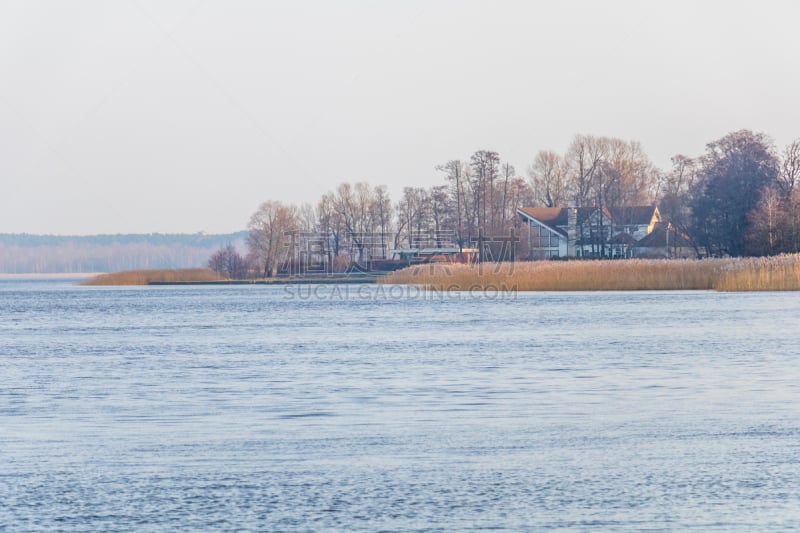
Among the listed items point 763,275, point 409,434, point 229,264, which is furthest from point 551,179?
point 409,434

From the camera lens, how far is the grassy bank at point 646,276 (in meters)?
49.2

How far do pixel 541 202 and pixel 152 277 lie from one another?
36.2m

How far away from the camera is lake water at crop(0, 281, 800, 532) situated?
980 centimetres

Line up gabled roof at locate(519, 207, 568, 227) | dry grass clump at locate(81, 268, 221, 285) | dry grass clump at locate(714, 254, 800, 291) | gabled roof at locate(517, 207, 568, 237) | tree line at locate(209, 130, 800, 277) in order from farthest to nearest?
dry grass clump at locate(81, 268, 221, 285)
gabled roof at locate(519, 207, 568, 227)
gabled roof at locate(517, 207, 568, 237)
tree line at locate(209, 130, 800, 277)
dry grass clump at locate(714, 254, 800, 291)

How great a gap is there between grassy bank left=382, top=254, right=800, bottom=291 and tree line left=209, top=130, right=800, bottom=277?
50.1 ft

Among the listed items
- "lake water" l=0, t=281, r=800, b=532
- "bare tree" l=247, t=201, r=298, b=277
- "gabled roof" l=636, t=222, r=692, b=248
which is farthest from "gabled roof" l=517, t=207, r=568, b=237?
"lake water" l=0, t=281, r=800, b=532

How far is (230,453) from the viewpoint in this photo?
40.7 ft

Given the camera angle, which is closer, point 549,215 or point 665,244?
point 665,244

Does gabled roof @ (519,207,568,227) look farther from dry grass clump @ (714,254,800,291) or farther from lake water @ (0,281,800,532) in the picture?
lake water @ (0,281,800,532)

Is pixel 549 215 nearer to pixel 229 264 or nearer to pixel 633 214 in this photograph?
pixel 633 214

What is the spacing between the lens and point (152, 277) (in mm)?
109750

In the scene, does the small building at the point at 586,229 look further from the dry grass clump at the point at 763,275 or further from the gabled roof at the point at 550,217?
the dry grass clump at the point at 763,275

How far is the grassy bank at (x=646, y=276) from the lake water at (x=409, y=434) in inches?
863

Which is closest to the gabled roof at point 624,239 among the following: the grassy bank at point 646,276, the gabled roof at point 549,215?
the gabled roof at point 549,215
